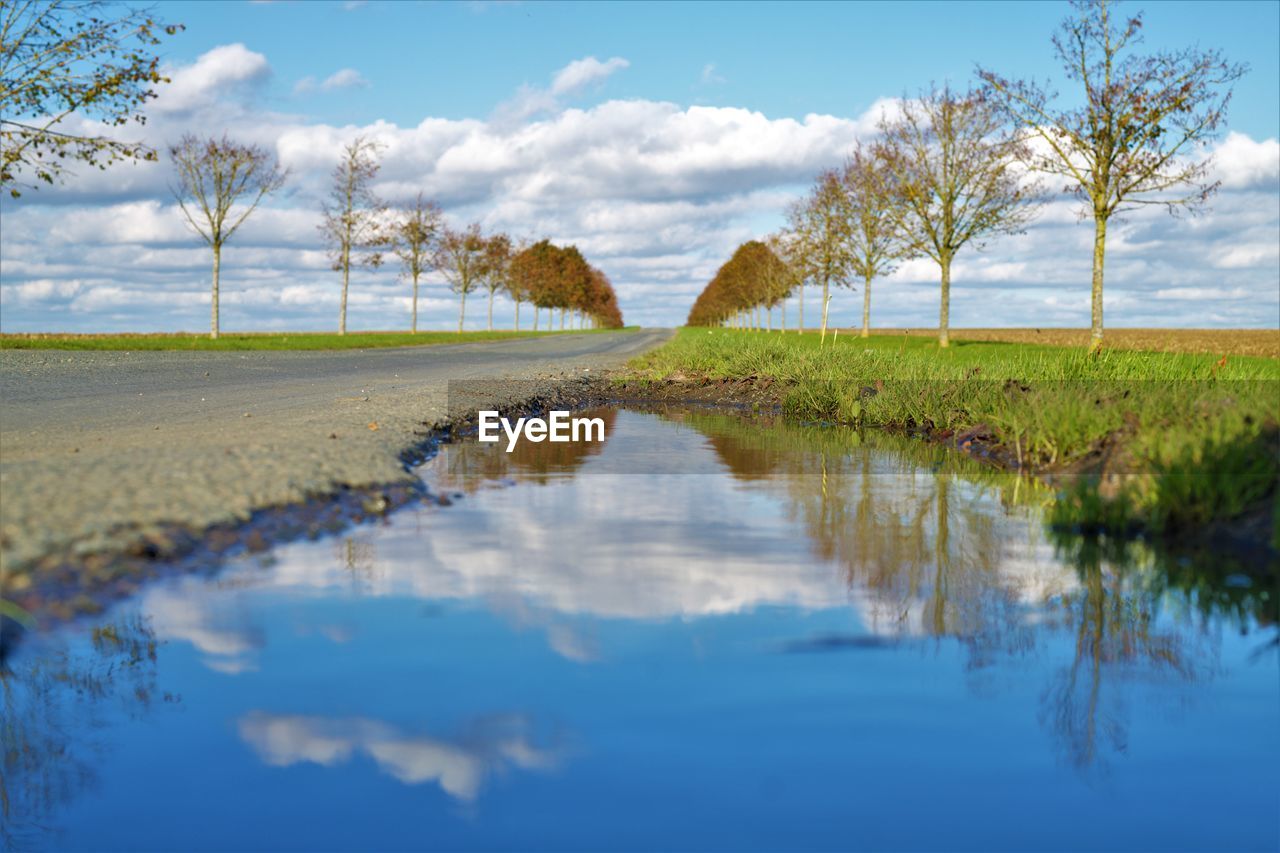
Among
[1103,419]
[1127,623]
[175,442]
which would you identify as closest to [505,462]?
[175,442]

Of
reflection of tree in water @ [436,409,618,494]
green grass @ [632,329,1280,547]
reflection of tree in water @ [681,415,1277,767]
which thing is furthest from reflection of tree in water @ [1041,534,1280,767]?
reflection of tree in water @ [436,409,618,494]

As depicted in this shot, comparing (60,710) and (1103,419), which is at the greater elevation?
(1103,419)

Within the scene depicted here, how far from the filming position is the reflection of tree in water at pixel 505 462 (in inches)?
351

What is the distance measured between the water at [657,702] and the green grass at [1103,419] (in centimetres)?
79

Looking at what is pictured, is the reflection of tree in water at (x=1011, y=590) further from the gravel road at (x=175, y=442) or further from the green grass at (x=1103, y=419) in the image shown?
the gravel road at (x=175, y=442)

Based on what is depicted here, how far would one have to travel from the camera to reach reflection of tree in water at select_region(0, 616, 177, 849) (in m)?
3.14

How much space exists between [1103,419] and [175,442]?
8.06 metres

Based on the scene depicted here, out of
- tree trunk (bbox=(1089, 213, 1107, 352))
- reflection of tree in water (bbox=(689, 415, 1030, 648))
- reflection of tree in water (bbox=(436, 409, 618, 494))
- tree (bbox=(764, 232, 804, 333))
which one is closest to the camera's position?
reflection of tree in water (bbox=(689, 415, 1030, 648))

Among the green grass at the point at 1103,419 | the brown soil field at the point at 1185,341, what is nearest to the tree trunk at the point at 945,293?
the brown soil field at the point at 1185,341

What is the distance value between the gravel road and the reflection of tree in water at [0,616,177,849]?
1.00 m

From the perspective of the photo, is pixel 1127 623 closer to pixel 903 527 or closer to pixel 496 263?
pixel 903 527

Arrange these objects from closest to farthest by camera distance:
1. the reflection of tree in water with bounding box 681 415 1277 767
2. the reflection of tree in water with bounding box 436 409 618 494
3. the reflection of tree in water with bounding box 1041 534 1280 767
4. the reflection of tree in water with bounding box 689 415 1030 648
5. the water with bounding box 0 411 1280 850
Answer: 1. the water with bounding box 0 411 1280 850
2. the reflection of tree in water with bounding box 1041 534 1280 767
3. the reflection of tree in water with bounding box 681 415 1277 767
4. the reflection of tree in water with bounding box 689 415 1030 648
5. the reflection of tree in water with bounding box 436 409 618 494

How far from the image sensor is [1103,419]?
8.92 m

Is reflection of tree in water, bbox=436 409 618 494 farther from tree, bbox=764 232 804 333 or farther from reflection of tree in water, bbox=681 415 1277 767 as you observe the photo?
tree, bbox=764 232 804 333
